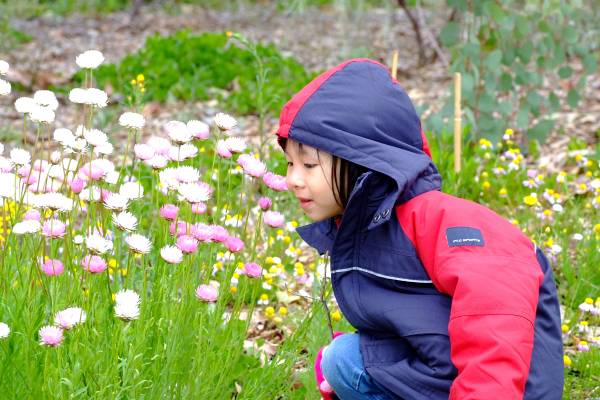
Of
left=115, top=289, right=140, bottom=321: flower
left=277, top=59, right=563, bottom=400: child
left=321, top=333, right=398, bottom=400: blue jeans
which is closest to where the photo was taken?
left=115, top=289, right=140, bottom=321: flower

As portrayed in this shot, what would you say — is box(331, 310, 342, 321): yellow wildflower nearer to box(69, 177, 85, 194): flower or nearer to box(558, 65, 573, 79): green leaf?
box(69, 177, 85, 194): flower

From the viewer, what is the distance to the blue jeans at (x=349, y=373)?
7.42ft

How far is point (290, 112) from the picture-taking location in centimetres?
219

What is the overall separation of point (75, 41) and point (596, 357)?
7.26 meters

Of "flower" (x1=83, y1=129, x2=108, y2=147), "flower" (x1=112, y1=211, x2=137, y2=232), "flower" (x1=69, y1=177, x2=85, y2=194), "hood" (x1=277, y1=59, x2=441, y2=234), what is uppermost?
"hood" (x1=277, y1=59, x2=441, y2=234)

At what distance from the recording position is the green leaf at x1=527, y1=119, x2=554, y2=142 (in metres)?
4.89

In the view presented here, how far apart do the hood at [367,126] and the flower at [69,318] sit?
0.65 meters

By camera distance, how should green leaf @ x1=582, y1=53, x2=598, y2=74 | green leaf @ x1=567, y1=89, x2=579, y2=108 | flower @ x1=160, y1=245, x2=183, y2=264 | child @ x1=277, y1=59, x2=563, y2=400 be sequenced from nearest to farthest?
child @ x1=277, y1=59, x2=563, y2=400 → flower @ x1=160, y1=245, x2=183, y2=264 → green leaf @ x1=582, y1=53, x2=598, y2=74 → green leaf @ x1=567, y1=89, x2=579, y2=108

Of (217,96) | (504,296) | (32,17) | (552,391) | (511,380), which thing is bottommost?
(32,17)

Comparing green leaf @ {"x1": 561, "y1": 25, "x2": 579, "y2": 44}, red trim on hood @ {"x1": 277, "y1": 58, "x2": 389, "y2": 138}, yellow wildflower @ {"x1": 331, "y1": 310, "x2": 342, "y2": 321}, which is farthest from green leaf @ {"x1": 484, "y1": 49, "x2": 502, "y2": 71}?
red trim on hood @ {"x1": 277, "y1": 58, "x2": 389, "y2": 138}

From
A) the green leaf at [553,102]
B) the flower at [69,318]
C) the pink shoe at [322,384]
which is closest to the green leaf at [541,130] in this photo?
the green leaf at [553,102]

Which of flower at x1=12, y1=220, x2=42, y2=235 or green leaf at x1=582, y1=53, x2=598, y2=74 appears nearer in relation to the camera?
flower at x1=12, y1=220, x2=42, y2=235

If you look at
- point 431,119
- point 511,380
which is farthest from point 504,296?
point 431,119

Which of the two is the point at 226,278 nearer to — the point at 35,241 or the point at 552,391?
the point at 35,241
